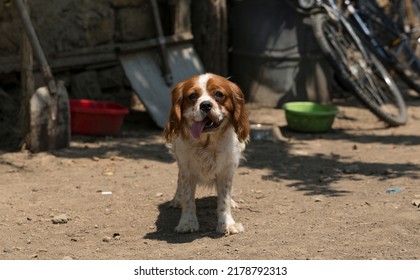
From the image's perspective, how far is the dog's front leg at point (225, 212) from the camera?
17.2ft

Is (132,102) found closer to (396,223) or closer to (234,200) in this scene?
(234,200)

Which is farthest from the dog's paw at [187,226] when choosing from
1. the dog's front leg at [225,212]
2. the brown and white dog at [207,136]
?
the dog's front leg at [225,212]

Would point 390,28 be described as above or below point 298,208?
above

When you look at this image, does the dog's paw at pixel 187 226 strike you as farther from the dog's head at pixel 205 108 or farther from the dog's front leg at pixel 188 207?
the dog's head at pixel 205 108

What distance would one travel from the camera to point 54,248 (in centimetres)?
501

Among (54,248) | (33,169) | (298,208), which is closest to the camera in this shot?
(54,248)

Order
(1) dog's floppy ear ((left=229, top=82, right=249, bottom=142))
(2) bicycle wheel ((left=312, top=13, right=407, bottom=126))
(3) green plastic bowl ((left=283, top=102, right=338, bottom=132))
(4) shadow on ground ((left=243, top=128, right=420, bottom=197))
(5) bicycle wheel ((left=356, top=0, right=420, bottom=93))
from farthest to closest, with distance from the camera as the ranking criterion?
(5) bicycle wheel ((left=356, top=0, right=420, bottom=93)) → (2) bicycle wheel ((left=312, top=13, right=407, bottom=126)) → (3) green plastic bowl ((left=283, top=102, right=338, bottom=132)) → (4) shadow on ground ((left=243, top=128, right=420, bottom=197)) → (1) dog's floppy ear ((left=229, top=82, right=249, bottom=142))

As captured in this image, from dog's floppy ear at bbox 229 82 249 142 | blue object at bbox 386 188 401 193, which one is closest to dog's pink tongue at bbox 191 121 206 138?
dog's floppy ear at bbox 229 82 249 142

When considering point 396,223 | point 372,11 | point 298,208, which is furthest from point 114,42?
point 396,223

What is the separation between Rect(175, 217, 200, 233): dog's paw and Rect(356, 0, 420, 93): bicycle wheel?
524 cm

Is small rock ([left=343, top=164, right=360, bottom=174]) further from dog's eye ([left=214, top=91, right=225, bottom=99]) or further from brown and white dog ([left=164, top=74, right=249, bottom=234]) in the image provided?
dog's eye ([left=214, top=91, right=225, bottom=99])

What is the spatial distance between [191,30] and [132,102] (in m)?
1.08

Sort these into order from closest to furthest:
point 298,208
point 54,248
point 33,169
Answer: point 54,248, point 298,208, point 33,169

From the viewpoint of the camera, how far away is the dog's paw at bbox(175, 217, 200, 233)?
17.4 feet
